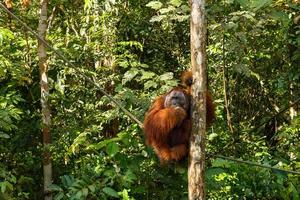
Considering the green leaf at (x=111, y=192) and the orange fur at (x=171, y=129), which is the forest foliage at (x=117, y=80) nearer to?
the green leaf at (x=111, y=192)

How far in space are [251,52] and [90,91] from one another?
239 cm

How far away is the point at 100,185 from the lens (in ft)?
12.0

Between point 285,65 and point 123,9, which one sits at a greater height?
point 123,9

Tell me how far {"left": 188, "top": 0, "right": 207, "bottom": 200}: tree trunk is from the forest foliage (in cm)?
132

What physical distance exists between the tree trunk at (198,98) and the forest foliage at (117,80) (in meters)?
1.32

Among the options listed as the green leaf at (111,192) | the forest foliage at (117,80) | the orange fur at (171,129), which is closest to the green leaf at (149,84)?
the forest foliage at (117,80)

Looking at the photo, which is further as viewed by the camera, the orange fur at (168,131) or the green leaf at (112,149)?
the green leaf at (112,149)

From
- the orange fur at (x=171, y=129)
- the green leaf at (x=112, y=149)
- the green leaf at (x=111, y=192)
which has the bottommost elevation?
the green leaf at (x=111, y=192)

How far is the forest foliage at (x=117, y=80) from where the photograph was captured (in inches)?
176

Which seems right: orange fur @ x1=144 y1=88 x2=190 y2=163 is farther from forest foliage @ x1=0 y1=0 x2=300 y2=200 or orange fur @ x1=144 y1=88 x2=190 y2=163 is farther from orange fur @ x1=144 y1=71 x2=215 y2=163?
forest foliage @ x1=0 y1=0 x2=300 y2=200

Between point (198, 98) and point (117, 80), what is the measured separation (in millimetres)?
3003

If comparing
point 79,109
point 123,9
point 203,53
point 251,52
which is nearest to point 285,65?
point 251,52

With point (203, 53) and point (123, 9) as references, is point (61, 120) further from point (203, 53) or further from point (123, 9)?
point (203, 53)

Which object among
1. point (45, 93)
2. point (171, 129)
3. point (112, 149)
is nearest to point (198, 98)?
point (171, 129)
